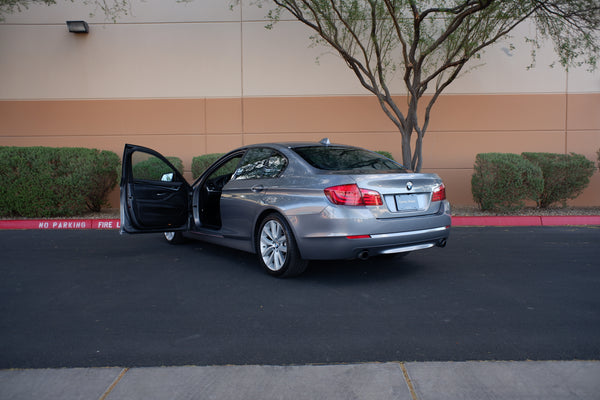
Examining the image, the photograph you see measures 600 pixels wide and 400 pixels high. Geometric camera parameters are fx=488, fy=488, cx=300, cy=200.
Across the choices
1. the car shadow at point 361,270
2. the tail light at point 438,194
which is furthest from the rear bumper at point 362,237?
the car shadow at point 361,270

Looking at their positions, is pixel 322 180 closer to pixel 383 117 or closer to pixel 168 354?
pixel 168 354

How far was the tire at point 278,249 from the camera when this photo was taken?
514 centimetres

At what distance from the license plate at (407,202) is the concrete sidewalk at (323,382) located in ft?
7.01

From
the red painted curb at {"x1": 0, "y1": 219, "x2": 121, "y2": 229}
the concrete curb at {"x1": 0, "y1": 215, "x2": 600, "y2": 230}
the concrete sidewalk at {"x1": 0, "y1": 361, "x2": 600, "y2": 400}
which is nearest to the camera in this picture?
the concrete sidewalk at {"x1": 0, "y1": 361, "x2": 600, "y2": 400}

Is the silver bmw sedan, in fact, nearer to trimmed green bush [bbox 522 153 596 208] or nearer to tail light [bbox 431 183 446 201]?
tail light [bbox 431 183 446 201]

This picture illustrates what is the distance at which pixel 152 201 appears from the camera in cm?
641

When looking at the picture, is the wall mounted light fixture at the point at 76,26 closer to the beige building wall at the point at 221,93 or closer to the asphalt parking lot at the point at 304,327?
the beige building wall at the point at 221,93

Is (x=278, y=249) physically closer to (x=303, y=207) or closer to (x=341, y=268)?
(x=303, y=207)

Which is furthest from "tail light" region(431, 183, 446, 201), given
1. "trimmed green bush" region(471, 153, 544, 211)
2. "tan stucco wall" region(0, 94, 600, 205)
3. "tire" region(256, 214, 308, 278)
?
"tan stucco wall" region(0, 94, 600, 205)

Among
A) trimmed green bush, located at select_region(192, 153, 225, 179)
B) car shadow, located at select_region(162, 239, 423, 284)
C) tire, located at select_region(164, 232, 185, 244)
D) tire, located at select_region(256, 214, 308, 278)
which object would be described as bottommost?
car shadow, located at select_region(162, 239, 423, 284)

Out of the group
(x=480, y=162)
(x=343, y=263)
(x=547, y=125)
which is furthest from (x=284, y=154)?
(x=547, y=125)

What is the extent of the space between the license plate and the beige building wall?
7.51 m

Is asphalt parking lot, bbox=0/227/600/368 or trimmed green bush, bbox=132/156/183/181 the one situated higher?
trimmed green bush, bbox=132/156/183/181

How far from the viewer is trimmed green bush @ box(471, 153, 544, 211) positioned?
1000 cm
